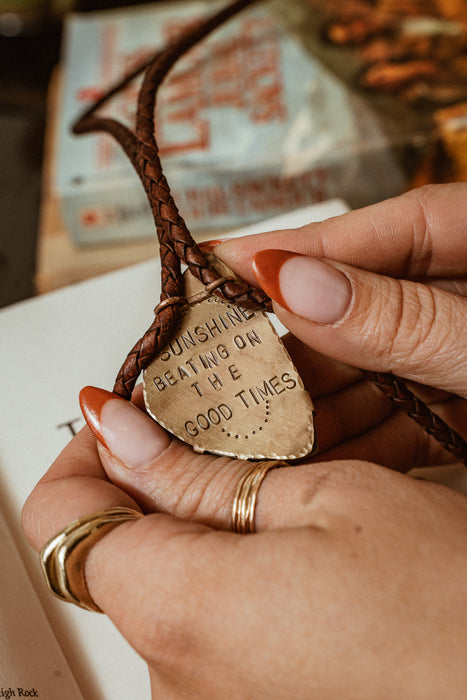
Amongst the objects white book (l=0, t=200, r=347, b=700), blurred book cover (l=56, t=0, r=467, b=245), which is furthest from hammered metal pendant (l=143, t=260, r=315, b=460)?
blurred book cover (l=56, t=0, r=467, b=245)

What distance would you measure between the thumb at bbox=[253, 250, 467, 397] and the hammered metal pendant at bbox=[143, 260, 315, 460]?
1.8 inches

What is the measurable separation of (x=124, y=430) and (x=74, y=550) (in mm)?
106

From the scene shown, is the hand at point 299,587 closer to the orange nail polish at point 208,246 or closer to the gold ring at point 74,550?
the gold ring at point 74,550

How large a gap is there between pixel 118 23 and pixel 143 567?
1.19 m

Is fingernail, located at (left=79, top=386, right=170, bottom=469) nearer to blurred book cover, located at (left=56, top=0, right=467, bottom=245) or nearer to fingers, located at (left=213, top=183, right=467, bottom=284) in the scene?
fingers, located at (left=213, top=183, right=467, bottom=284)

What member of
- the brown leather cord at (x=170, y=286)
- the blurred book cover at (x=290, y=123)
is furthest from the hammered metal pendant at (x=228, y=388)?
the blurred book cover at (x=290, y=123)

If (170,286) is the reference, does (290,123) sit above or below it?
above

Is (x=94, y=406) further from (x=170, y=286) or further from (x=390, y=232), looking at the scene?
(x=390, y=232)

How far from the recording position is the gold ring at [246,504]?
45cm

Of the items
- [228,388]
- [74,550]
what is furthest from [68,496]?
[228,388]

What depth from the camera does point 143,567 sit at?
41 cm

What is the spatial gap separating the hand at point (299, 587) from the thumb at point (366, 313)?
0.12 metres

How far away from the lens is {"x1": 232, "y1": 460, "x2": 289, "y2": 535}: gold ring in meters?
0.45

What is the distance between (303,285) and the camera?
0.49 metres
